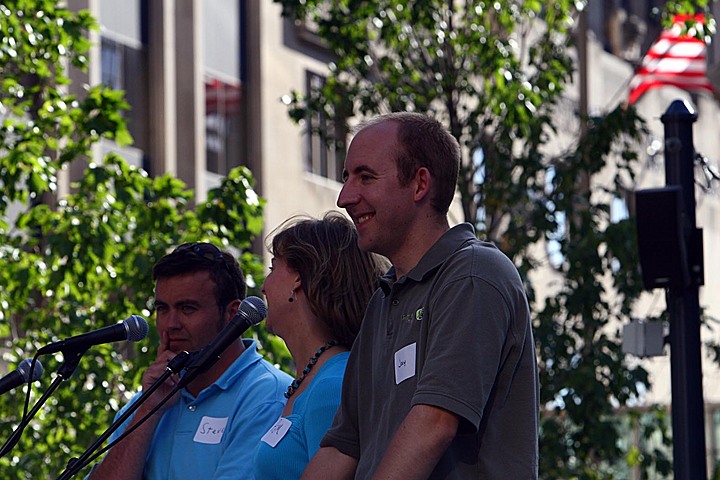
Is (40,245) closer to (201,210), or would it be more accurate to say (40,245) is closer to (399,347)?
(201,210)

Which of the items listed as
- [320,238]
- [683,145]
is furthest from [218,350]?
[683,145]

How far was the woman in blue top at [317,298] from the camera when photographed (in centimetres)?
487

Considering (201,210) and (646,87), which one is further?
(646,87)

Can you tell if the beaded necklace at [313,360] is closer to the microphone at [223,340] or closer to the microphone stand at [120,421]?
the microphone at [223,340]

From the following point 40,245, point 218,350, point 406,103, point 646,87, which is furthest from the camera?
point 646,87

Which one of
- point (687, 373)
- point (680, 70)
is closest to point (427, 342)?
point (687, 373)

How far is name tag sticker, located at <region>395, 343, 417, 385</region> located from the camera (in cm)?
384

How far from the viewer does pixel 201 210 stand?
9.69m

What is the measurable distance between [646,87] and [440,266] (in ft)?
58.1

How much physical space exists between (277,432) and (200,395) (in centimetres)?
86

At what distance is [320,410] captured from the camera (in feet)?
15.4

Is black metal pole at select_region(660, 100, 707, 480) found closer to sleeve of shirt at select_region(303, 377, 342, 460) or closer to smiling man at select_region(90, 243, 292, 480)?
smiling man at select_region(90, 243, 292, 480)

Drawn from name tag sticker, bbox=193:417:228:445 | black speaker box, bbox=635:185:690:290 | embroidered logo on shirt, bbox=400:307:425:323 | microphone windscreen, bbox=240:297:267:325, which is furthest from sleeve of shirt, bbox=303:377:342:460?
black speaker box, bbox=635:185:690:290

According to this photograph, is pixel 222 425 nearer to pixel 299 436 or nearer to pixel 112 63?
pixel 299 436
